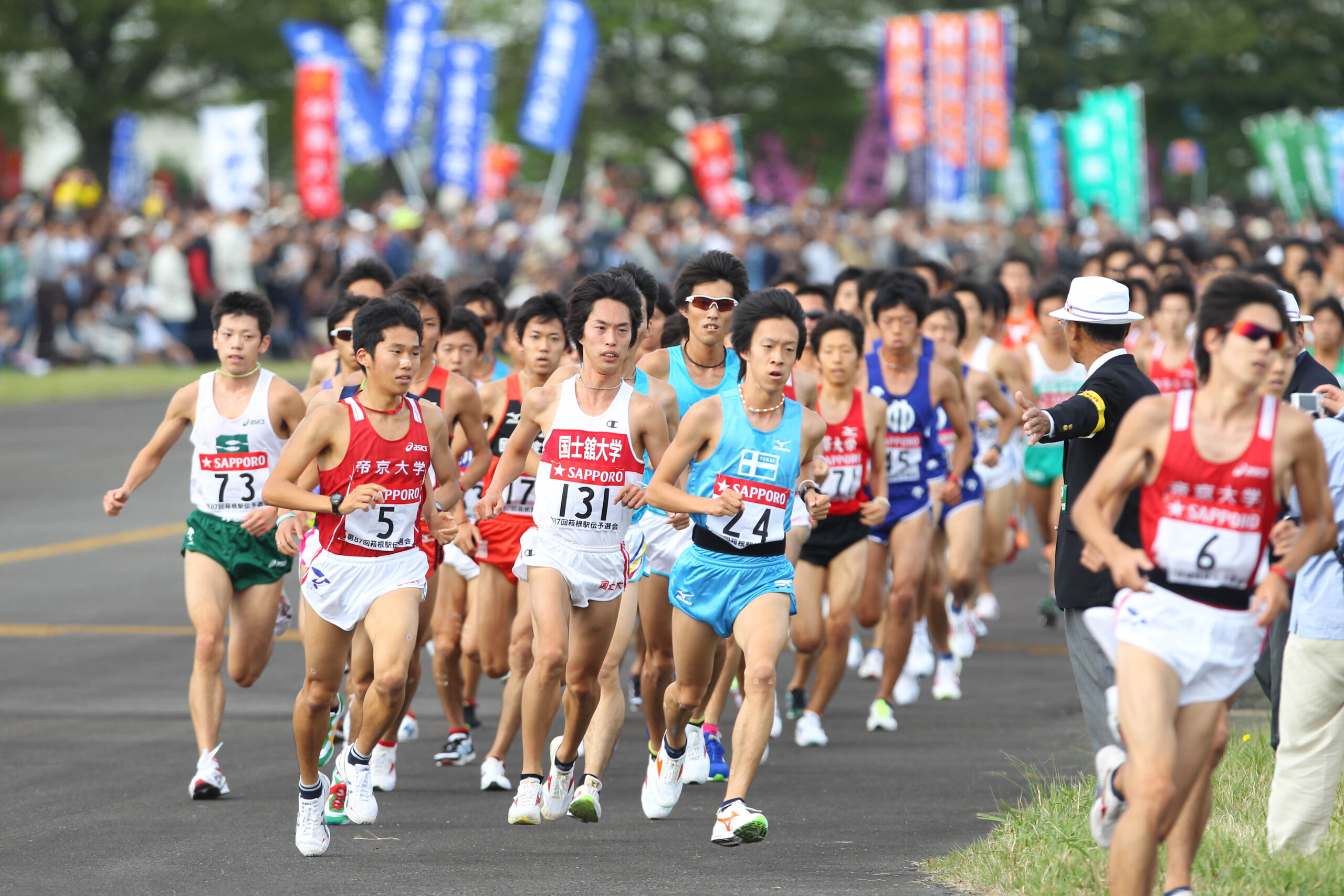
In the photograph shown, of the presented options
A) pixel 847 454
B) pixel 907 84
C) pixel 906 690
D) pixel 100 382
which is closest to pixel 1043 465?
pixel 906 690

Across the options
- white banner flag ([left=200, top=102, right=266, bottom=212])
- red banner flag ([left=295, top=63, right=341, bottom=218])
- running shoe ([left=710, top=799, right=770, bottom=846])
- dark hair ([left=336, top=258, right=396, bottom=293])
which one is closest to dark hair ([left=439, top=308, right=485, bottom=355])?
dark hair ([left=336, top=258, right=396, bottom=293])

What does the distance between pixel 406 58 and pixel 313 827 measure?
90.2ft

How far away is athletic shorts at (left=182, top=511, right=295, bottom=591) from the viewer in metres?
8.71

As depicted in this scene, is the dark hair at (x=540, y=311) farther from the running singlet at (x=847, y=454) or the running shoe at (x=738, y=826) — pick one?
the running shoe at (x=738, y=826)

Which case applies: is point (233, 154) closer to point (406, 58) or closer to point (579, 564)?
point (406, 58)

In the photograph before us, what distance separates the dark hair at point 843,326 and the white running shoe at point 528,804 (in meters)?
3.17

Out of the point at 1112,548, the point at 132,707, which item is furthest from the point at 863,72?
the point at 1112,548

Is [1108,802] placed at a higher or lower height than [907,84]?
lower

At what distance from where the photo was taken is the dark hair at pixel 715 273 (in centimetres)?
897

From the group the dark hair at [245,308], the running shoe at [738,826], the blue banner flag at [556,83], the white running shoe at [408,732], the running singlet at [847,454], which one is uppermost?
the blue banner flag at [556,83]

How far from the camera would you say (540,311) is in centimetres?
934

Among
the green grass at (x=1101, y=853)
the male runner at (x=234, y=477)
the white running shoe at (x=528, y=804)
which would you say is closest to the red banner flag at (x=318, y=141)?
the male runner at (x=234, y=477)

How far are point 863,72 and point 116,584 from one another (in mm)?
46385

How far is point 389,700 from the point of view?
758 centimetres
